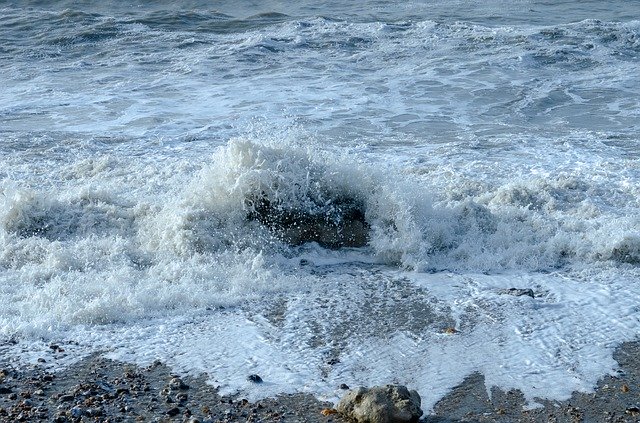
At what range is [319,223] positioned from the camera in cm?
734

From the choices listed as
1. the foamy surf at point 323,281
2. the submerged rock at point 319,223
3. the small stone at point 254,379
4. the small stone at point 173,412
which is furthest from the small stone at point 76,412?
the submerged rock at point 319,223

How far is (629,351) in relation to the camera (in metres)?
5.25

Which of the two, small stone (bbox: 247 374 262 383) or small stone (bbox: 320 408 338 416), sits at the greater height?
small stone (bbox: 247 374 262 383)

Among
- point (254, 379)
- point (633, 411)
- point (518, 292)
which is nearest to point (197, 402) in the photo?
point (254, 379)

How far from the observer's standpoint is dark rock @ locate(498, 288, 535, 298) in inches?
238

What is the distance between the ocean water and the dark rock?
41 mm

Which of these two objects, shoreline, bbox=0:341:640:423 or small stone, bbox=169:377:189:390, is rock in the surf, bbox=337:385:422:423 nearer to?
shoreline, bbox=0:341:640:423

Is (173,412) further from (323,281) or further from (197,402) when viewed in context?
(323,281)

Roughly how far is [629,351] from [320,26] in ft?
49.1

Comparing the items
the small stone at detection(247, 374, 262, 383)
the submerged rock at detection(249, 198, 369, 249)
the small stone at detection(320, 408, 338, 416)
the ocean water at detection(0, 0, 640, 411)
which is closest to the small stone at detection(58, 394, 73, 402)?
the ocean water at detection(0, 0, 640, 411)

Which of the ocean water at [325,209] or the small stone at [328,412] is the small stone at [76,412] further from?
the small stone at [328,412]

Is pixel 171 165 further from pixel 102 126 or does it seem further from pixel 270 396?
pixel 270 396

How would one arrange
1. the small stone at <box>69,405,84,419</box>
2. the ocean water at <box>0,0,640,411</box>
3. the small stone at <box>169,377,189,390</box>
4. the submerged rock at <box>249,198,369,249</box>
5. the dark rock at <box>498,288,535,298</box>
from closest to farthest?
1. the small stone at <box>69,405,84,419</box>
2. the small stone at <box>169,377,189,390</box>
3. the ocean water at <box>0,0,640,411</box>
4. the dark rock at <box>498,288,535,298</box>
5. the submerged rock at <box>249,198,369,249</box>

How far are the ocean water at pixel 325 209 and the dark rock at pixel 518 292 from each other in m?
0.04
